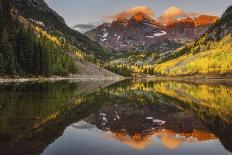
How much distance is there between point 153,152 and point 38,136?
8.79m

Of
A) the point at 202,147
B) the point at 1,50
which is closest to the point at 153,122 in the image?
the point at 202,147

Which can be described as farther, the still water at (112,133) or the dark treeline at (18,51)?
the dark treeline at (18,51)

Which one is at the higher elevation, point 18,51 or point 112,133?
point 18,51

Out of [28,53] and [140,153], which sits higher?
[28,53]

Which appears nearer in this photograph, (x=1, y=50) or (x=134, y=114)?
(x=134, y=114)

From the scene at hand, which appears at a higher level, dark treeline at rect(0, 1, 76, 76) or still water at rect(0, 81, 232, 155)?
dark treeline at rect(0, 1, 76, 76)

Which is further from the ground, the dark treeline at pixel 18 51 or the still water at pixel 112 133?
the dark treeline at pixel 18 51

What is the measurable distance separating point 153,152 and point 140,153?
0.95 metres

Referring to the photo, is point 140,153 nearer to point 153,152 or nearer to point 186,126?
point 153,152

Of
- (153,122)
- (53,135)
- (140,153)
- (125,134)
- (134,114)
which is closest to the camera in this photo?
(140,153)

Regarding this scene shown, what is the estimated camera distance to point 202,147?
969 inches

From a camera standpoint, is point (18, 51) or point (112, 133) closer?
point (112, 133)

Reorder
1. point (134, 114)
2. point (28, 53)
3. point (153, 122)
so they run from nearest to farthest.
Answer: point (153, 122) → point (134, 114) → point (28, 53)

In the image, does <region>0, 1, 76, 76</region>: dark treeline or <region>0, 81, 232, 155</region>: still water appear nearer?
<region>0, 81, 232, 155</region>: still water
